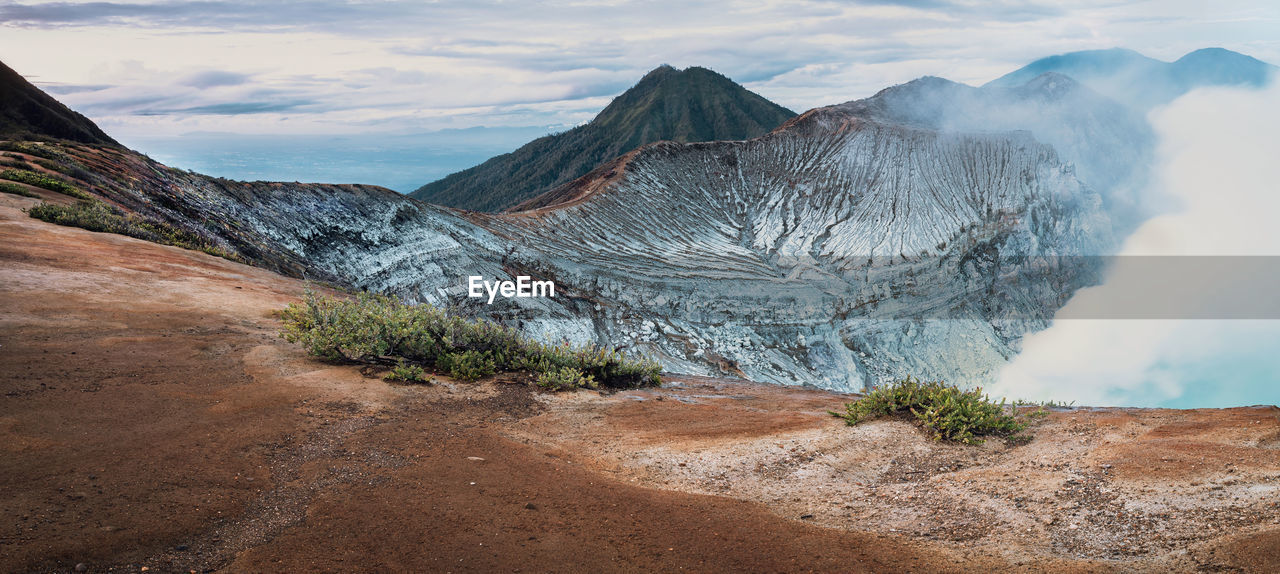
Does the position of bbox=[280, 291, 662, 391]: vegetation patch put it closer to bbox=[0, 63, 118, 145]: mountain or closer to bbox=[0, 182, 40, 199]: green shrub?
bbox=[0, 182, 40, 199]: green shrub

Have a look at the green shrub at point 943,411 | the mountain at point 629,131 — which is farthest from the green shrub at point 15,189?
the mountain at point 629,131

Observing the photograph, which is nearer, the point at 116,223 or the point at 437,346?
the point at 437,346

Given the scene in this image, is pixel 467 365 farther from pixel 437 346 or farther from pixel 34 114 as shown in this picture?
pixel 34 114

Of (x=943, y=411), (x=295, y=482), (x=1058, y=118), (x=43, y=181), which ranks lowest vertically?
(x=295, y=482)

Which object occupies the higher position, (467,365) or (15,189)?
(15,189)

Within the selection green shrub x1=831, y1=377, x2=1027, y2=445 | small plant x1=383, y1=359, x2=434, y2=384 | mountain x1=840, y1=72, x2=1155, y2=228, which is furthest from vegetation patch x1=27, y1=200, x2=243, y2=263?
mountain x1=840, y1=72, x2=1155, y2=228

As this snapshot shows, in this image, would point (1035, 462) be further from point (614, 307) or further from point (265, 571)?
point (614, 307)

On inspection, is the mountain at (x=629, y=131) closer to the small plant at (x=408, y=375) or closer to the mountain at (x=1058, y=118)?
the mountain at (x=1058, y=118)

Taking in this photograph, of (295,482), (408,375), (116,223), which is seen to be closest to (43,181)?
(116,223)
